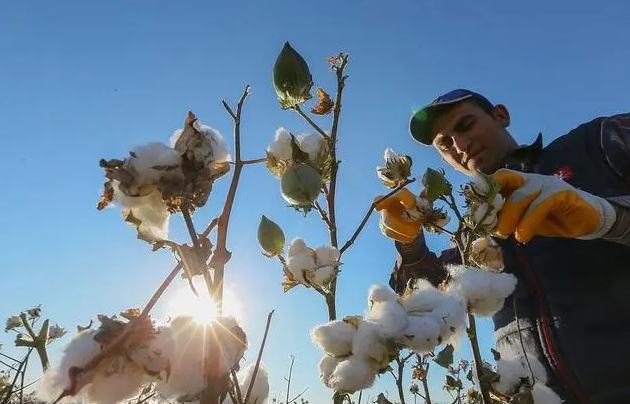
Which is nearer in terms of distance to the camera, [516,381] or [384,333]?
[384,333]

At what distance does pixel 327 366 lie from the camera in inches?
41.3

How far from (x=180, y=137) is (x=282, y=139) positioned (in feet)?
1.51

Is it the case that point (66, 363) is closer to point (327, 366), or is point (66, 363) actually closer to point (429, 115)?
Answer: point (327, 366)

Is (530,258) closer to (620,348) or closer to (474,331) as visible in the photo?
(620,348)

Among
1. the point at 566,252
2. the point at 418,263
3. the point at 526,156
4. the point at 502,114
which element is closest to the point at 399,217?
the point at 418,263

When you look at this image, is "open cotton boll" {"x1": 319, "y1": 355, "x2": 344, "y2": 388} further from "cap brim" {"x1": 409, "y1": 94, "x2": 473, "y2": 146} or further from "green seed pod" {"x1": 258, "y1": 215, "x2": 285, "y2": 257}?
"cap brim" {"x1": 409, "y1": 94, "x2": 473, "y2": 146}

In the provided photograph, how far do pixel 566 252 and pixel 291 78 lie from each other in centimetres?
149

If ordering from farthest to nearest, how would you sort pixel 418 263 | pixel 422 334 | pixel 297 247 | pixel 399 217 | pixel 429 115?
1. pixel 429 115
2. pixel 418 263
3. pixel 399 217
4. pixel 297 247
5. pixel 422 334

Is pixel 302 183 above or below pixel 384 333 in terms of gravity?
above

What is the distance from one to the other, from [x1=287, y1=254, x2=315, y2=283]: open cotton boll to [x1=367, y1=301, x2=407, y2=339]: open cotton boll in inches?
9.9

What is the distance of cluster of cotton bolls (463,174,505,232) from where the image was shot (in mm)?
1222

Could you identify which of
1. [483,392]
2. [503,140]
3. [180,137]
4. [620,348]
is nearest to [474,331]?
[483,392]

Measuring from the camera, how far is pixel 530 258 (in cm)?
224

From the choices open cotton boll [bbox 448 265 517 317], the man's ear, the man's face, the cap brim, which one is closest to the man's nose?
the man's face
